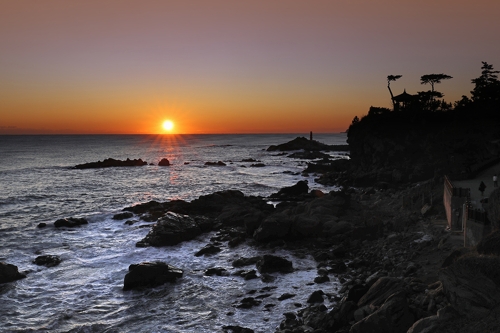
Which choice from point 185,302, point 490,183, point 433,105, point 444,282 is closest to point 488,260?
point 444,282

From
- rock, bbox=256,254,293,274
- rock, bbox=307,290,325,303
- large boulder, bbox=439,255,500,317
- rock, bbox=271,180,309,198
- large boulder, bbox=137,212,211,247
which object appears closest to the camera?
large boulder, bbox=439,255,500,317

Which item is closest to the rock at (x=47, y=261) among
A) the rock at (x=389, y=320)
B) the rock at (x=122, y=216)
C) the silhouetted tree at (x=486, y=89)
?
the rock at (x=122, y=216)

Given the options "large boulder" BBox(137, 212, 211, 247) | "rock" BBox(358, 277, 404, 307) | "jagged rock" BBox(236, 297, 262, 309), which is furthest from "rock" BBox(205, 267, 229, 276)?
"rock" BBox(358, 277, 404, 307)

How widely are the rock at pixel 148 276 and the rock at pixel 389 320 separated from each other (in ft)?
35.0

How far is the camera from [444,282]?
41.7 ft

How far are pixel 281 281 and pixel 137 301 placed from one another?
287 inches

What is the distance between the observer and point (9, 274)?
2023cm

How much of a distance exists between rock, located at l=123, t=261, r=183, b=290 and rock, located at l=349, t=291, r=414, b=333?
10674mm

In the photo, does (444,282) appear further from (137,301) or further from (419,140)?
(419,140)

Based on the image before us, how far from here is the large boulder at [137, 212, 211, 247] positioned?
26.9 m

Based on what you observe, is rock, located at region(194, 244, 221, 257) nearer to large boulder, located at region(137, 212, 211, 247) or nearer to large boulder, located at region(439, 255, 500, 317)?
large boulder, located at region(137, 212, 211, 247)

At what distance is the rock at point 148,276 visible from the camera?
63.2 feet

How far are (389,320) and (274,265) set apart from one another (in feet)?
30.8

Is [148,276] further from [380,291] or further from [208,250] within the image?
[380,291]
